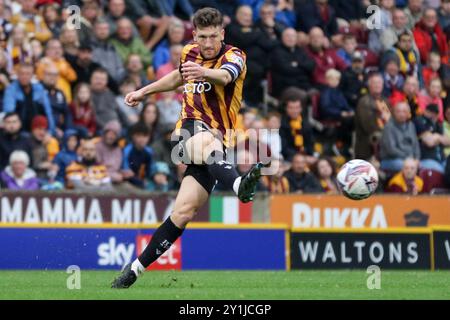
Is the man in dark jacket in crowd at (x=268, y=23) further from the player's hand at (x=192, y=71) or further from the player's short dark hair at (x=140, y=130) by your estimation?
the player's hand at (x=192, y=71)

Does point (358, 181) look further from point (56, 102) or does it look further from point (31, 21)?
point (31, 21)

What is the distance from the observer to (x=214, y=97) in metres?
9.72

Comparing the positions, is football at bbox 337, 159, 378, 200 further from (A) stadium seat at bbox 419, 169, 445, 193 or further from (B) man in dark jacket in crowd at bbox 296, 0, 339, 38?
(B) man in dark jacket in crowd at bbox 296, 0, 339, 38

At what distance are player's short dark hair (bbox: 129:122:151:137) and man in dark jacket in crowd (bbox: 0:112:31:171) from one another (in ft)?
4.51

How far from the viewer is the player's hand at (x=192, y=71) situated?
9047mm

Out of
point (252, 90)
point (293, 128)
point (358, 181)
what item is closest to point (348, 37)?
point (252, 90)

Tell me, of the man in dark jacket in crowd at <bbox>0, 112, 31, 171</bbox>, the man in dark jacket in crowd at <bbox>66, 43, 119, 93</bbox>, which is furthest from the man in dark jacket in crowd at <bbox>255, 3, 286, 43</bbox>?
the man in dark jacket in crowd at <bbox>0, 112, 31, 171</bbox>

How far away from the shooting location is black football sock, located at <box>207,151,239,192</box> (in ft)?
30.1

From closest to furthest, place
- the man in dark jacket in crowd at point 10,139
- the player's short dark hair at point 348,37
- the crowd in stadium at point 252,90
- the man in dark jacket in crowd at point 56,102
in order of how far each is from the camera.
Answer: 1. the man in dark jacket in crowd at point 10,139
2. the crowd in stadium at point 252,90
3. the man in dark jacket in crowd at point 56,102
4. the player's short dark hair at point 348,37

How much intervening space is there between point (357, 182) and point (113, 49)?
262 inches

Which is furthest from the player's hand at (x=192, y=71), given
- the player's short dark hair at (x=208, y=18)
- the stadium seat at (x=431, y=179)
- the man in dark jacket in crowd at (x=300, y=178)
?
the stadium seat at (x=431, y=179)

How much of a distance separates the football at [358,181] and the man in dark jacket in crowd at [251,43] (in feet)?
20.9

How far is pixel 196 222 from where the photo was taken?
14.5 metres
